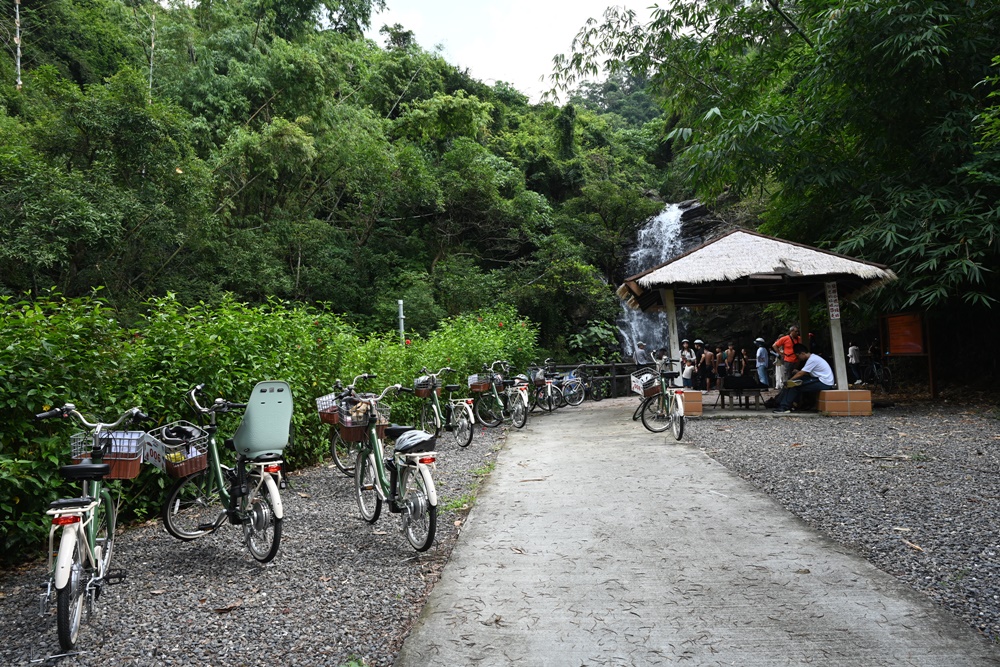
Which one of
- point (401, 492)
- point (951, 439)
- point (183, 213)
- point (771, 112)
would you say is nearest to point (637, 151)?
point (771, 112)

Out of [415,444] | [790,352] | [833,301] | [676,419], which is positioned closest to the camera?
[415,444]

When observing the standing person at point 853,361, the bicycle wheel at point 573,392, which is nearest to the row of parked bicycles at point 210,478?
the bicycle wheel at point 573,392

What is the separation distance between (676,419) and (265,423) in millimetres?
5956

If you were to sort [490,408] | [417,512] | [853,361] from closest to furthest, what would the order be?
[417,512] → [490,408] → [853,361]

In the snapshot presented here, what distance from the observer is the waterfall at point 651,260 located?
2225 cm

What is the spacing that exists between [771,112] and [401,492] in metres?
13.2

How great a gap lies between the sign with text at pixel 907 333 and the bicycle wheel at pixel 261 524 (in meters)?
12.4

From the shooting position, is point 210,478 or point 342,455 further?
point 342,455

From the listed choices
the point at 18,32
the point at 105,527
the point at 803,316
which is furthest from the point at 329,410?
the point at 18,32

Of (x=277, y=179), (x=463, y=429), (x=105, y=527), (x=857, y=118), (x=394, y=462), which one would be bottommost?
(x=463, y=429)

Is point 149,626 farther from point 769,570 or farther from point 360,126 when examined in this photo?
point 360,126

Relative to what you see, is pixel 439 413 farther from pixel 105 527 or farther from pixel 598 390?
pixel 598 390

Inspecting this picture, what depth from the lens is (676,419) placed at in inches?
338

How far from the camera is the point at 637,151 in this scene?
37.7 metres
